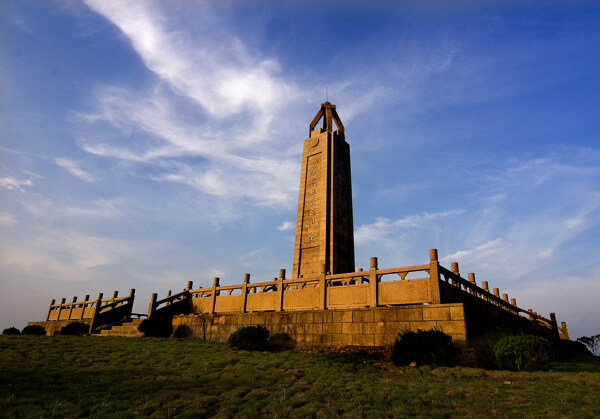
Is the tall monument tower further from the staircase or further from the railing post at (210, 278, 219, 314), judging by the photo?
the staircase

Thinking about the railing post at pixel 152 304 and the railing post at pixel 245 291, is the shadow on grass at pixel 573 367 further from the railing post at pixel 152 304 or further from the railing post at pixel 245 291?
the railing post at pixel 152 304

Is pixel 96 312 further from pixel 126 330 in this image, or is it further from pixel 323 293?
pixel 323 293

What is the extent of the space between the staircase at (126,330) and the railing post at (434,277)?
53.5 ft

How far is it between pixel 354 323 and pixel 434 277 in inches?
146

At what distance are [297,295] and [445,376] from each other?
8.35m

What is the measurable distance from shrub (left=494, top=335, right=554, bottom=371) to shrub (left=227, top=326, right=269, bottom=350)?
915 centimetres

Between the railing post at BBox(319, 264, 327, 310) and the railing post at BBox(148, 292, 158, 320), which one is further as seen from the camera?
the railing post at BBox(148, 292, 158, 320)

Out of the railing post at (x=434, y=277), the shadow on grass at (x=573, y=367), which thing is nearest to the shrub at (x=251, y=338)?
the railing post at (x=434, y=277)

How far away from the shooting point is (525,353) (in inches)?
480

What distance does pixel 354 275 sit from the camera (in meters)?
16.7

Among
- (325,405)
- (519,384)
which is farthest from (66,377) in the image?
(519,384)

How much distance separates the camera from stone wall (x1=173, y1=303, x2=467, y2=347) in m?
13.6

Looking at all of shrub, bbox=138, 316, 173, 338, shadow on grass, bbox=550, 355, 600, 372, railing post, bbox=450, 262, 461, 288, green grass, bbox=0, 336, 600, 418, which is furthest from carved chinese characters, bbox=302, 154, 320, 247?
shadow on grass, bbox=550, 355, 600, 372

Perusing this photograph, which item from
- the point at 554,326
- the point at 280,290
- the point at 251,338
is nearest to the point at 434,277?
the point at 280,290
